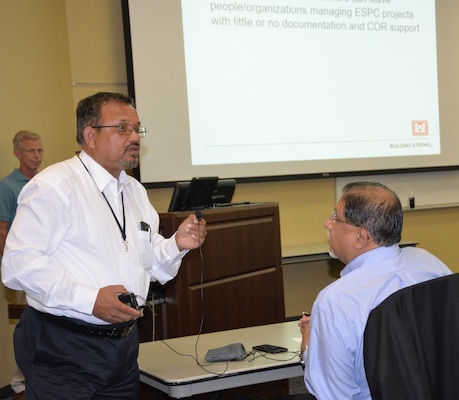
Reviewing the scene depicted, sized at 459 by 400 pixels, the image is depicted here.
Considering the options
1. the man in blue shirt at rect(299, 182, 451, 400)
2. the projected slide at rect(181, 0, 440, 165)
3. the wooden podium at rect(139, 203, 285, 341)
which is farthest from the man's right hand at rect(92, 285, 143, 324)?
the projected slide at rect(181, 0, 440, 165)

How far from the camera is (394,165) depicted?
6.29 metres

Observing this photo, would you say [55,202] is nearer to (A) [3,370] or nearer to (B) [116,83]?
(A) [3,370]

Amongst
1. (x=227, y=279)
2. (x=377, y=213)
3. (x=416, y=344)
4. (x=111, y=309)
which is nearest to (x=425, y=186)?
(x=227, y=279)

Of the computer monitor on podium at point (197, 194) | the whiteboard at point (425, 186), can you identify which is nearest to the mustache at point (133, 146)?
the computer monitor on podium at point (197, 194)

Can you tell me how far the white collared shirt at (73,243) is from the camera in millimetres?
2171

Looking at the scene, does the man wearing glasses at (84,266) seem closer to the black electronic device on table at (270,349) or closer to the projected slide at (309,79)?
the black electronic device on table at (270,349)

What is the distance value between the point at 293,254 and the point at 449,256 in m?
2.36

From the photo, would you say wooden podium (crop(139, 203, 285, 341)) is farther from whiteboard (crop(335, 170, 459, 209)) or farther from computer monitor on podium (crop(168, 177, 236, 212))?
whiteboard (crop(335, 170, 459, 209))

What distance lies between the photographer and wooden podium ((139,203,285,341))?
11.9 ft

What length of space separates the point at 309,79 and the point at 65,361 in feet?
14.0

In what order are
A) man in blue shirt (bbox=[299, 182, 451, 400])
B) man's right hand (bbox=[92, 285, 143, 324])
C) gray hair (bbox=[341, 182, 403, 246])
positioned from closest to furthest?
man in blue shirt (bbox=[299, 182, 451, 400]), gray hair (bbox=[341, 182, 403, 246]), man's right hand (bbox=[92, 285, 143, 324])

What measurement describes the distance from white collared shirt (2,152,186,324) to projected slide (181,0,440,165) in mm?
2974

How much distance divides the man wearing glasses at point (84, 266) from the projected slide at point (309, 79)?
2.94 meters

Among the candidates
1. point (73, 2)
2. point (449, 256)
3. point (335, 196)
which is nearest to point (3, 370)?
point (73, 2)
